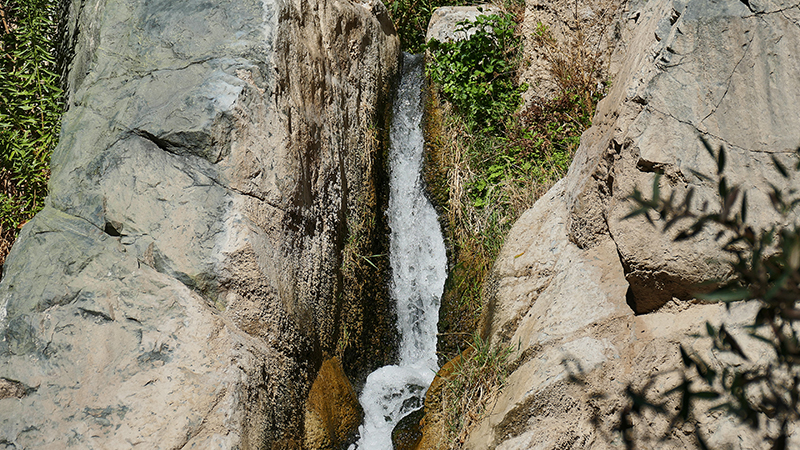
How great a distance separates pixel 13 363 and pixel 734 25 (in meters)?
3.65

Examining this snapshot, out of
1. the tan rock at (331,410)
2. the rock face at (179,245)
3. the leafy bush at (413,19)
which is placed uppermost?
the leafy bush at (413,19)

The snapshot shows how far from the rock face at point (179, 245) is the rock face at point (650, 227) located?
4.75 ft

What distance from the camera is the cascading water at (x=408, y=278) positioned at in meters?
4.44

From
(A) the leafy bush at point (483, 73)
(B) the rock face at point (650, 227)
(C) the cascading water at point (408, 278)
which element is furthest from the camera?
(A) the leafy bush at point (483, 73)

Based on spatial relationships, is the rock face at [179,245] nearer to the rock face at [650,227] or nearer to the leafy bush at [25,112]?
the leafy bush at [25,112]

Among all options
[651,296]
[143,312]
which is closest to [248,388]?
[143,312]

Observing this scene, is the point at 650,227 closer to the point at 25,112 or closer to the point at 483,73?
the point at 483,73

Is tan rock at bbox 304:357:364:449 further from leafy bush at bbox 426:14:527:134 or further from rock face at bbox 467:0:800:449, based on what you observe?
leafy bush at bbox 426:14:527:134

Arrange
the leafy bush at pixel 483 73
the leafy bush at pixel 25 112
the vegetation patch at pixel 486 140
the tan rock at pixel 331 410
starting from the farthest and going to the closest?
1. the leafy bush at pixel 483 73
2. the vegetation patch at pixel 486 140
3. the leafy bush at pixel 25 112
4. the tan rock at pixel 331 410

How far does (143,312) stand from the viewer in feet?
9.38

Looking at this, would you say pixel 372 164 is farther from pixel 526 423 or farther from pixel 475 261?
pixel 526 423

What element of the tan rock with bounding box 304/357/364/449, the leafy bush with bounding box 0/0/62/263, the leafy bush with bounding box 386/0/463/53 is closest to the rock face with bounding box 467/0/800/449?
the tan rock with bounding box 304/357/364/449

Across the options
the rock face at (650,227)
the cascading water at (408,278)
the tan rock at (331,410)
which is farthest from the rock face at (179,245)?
the rock face at (650,227)

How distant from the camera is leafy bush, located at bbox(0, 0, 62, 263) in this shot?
13.8 feet
